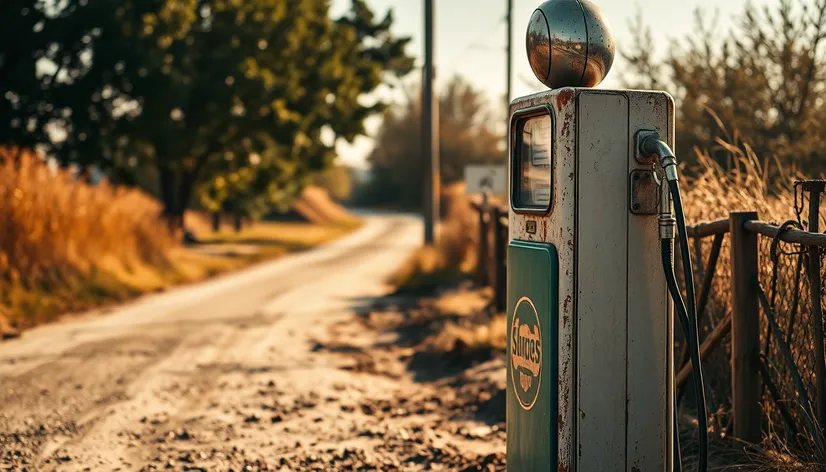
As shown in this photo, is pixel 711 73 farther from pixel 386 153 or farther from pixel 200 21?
pixel 386 153

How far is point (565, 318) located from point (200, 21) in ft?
76.3

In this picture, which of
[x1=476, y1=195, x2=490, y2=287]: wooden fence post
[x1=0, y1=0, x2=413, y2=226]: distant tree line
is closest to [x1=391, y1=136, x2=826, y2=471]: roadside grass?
[x1=476, y1=195, x2=490, y2=287]: wooden fence post

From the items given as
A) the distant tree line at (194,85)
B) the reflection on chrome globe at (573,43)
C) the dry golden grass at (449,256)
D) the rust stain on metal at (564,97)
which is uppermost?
the distant tree line at (194,85)

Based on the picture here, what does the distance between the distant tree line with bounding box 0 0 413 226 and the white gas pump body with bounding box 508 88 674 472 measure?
46.4 ft

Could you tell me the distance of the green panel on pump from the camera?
3852 mm

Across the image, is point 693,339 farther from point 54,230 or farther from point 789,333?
point 54,230

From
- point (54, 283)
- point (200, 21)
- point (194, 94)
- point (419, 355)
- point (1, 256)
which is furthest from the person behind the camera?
point (200, 21)

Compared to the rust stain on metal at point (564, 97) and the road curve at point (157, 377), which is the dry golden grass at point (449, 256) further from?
the rust stain on metal at point (564, 97)

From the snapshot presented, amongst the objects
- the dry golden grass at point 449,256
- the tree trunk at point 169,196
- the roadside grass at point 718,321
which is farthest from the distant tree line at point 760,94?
the tree trunk at point 169,196

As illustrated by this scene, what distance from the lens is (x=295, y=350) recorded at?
9.60 metres

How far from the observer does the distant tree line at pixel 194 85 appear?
68.1ft

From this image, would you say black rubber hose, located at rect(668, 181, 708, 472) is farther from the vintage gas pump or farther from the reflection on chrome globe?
the reflection on chrome globe

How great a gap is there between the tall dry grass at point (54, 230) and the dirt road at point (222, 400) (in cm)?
140

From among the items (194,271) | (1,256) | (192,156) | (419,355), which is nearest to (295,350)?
(419,355)
